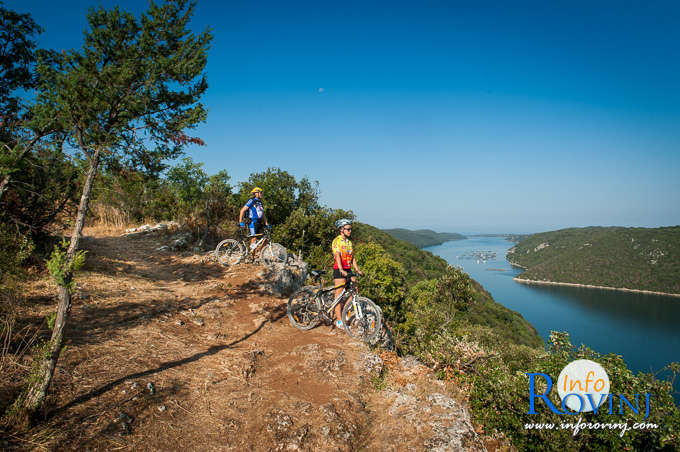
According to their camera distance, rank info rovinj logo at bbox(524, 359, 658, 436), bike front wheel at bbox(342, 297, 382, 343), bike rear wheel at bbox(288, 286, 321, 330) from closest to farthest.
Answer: info rovinj logo at bbox(524, 359, 658, 436)
bike front wheel at bbox(342, 297, 382, 343)
bike rear wheel at bbox(288, 286, 321, 330)

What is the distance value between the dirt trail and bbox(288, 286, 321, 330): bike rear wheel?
0.84 feet

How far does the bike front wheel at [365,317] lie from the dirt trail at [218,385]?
347 mm

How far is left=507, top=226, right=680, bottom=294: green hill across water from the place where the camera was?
92.1m

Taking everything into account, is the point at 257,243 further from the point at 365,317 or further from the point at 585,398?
the point at 585,398

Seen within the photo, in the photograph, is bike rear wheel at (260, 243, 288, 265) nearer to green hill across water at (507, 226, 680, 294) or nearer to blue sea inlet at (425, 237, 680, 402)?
blue sea inlet at (425, 237, 680, 402)

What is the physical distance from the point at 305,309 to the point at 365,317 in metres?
1.60

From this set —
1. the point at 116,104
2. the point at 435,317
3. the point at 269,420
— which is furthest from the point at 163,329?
the point at 435,317

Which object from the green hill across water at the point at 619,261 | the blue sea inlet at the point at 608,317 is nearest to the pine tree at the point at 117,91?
the blue sea inlet at the point at 608,317

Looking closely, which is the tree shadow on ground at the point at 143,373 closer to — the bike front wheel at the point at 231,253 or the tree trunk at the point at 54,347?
the tree trunk at the point at 54,347

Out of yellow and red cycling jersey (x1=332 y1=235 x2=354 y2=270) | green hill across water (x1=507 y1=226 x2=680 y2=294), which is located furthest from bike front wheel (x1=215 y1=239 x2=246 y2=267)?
green hill across water (x1=507 y1=226 x2=680 y2=294)

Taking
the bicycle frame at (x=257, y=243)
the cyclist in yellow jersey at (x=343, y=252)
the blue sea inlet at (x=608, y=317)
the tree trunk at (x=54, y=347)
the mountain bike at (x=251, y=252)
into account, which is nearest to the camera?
the tree trunk at (x=54, y=347)

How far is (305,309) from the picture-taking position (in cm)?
704

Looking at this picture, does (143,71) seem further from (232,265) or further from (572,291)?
(572,291)

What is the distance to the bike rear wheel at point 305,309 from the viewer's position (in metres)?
6.93
